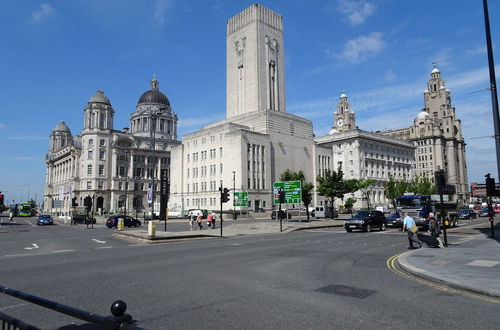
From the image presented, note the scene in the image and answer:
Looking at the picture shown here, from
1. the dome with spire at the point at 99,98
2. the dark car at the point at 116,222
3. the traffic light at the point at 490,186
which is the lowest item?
the dark car at the point at 116,222

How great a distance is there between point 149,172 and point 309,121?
166 ft

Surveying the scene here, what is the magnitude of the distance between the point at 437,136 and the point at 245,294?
142271 millimetres

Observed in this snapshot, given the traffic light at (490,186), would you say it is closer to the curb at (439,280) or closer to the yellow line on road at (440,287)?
the curb at (439,280)

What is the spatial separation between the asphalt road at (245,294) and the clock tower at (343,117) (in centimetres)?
12464

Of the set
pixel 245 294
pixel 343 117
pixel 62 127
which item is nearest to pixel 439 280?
pixel 245 294

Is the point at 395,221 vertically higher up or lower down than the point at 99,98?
lower down

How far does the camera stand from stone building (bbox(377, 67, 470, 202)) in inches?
5177

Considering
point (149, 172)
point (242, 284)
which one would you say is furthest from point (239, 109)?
point (242, 284)

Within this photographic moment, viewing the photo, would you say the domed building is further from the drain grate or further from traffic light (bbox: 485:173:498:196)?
the drain grate

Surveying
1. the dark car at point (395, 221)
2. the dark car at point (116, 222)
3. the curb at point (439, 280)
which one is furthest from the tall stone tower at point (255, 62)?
the curb at point (439, 280)

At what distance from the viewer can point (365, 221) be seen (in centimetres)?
2870

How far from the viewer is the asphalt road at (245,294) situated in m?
5.98

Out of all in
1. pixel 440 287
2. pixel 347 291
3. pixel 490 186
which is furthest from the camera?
pixel 490 186

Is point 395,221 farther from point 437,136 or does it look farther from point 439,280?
point 437,136
